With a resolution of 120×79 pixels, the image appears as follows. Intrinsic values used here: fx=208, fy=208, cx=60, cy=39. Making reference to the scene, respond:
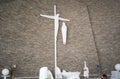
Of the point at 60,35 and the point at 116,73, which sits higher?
the point at 60,35

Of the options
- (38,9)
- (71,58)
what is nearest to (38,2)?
(38,9)

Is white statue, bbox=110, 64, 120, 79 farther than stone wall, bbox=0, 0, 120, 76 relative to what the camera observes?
No

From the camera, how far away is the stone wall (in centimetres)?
358

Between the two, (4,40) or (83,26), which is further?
(83,26)

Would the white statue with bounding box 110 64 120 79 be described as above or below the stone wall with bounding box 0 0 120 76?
below

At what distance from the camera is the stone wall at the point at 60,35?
141 inches

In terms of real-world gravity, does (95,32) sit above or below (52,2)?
below

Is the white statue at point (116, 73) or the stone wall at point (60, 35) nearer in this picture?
the white statue at point (116, 73)

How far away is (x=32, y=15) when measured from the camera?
3.71 meters

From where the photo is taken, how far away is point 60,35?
3.73 m

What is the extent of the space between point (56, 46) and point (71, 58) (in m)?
0.34

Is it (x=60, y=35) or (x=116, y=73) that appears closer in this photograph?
(x=116, y=73)

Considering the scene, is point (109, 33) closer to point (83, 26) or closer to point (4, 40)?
point (83, 26)

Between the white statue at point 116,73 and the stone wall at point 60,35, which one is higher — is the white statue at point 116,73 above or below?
below
